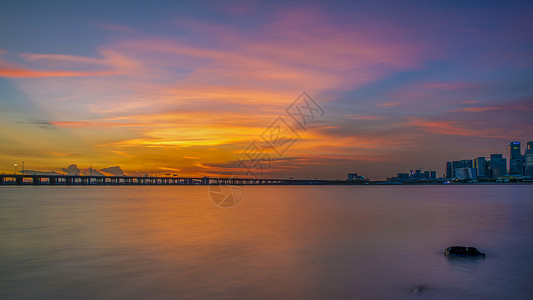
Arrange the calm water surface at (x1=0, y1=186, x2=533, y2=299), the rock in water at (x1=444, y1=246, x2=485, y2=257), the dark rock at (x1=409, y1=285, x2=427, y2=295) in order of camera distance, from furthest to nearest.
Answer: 1. the rock in water at (x1=444, y1=246, x2=485, y2=257)
2. the calm water surface at (x1=0, y1=186, x2=533, y2=299)
3. the dark rock at (x1=409, y1=285, x2=427, y2=295)

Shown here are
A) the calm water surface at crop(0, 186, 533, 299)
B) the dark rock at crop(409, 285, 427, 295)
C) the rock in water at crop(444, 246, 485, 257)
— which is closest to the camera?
the dark rock at crop(409, 285, 427, 295)

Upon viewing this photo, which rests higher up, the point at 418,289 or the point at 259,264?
the point at 418,289

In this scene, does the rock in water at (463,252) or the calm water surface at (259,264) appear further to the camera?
the rock in water at (463,252)

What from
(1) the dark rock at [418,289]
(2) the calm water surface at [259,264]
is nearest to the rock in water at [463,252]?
(2) the calm water surface at [259,264]

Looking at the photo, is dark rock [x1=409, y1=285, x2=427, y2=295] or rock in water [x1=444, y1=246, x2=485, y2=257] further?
rock in water [x1=444, y1=246, x2=485, y2=257]

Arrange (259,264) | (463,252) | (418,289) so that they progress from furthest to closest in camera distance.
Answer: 1. (463,252)
2. (259,264)
3. (418,289)

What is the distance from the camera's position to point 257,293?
1284cm

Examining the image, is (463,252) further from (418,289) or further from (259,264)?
(259,264)

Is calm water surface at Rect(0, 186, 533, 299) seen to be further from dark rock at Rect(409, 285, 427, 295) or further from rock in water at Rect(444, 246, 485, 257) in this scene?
rock in water at Rect(444, 246, 485, 257)

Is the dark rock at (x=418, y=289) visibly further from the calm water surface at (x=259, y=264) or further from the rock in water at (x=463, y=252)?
the rock in water at (x=463, y=252)

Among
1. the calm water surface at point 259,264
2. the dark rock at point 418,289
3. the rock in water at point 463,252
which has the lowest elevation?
the calm water surface at point 259,264

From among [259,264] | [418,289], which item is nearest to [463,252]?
[418,289]

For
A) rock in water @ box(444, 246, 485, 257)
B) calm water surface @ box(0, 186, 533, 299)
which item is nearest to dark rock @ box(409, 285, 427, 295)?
calm water surface @ box(0, 186, 533, 299)

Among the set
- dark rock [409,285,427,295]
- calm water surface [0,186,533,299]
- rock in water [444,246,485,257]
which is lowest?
calm water surface [0,186,533,299]
